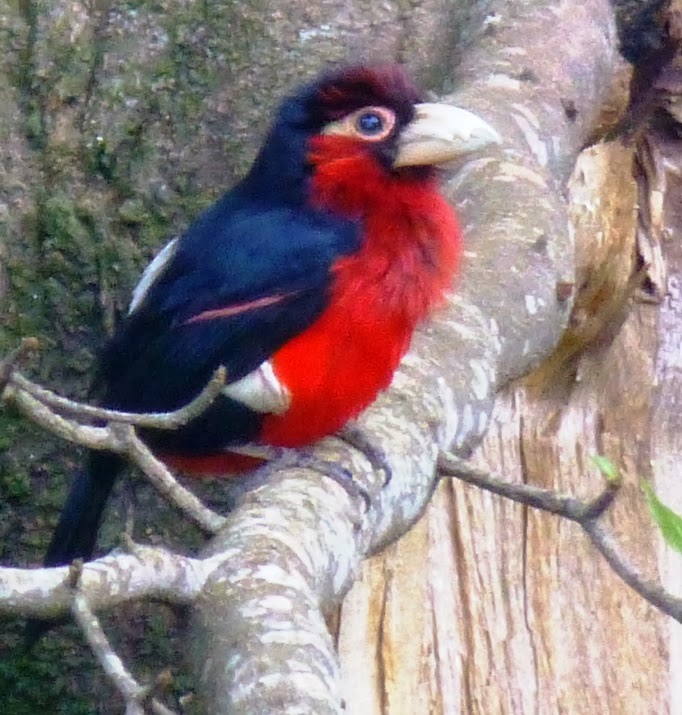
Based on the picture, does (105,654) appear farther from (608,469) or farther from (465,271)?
(465,271)

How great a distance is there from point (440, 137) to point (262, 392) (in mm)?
530

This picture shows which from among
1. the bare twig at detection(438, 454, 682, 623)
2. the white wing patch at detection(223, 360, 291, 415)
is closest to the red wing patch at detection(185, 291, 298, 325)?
the white wing patch at detection(223, 360, 291, 415)

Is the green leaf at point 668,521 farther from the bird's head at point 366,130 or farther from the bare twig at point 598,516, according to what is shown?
the bird's head at point 366,130

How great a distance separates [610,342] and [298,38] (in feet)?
3.09

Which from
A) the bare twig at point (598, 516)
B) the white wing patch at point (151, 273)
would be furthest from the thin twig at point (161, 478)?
the white wing patch at point (151, 273)

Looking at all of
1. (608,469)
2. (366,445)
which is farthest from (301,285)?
(608,469)

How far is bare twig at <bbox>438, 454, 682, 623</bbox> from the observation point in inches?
66.0

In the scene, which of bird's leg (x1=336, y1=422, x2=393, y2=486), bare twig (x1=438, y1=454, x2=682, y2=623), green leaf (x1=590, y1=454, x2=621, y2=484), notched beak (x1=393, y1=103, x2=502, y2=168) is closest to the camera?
green leaf (x1=590, y1=454, x2=621, y2=484)

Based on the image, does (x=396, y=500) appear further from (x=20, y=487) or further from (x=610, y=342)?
(x=610, y=342)

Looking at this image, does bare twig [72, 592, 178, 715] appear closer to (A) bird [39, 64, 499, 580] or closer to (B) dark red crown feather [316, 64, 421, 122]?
(A) bird [39, 64, 499, 580]

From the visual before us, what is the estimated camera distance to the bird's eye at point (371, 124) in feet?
8.24

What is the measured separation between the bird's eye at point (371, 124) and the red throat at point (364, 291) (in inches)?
1.2

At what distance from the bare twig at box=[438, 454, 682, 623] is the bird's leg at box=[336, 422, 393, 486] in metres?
0.17

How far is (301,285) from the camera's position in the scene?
2.41 meters
